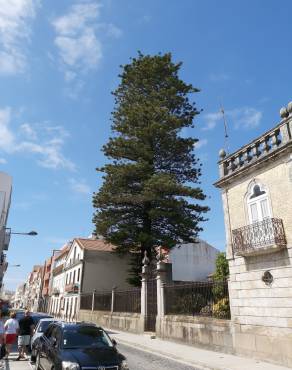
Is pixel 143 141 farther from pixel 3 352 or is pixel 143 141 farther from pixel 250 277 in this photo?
pixel 3 352

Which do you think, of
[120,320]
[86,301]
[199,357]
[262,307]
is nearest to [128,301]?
[120,320]

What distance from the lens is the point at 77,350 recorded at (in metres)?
7.54

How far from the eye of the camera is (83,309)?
110 ft

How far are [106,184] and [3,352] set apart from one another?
17092mm

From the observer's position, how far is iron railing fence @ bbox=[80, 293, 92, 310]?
31959 mm

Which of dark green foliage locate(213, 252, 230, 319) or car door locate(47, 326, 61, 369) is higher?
dark green foliage locate(213, 252, 230, 319)

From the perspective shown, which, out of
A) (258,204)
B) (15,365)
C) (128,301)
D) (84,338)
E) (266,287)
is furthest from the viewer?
(128,301)

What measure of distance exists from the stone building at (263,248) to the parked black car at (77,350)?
6133 millimetres

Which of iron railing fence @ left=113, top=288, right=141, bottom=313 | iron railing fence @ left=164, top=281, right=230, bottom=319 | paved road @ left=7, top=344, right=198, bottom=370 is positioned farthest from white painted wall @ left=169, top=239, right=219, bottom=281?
paved road @ left=7, top=344, right=198, bottom=370

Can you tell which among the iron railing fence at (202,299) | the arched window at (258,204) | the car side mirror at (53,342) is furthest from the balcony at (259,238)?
the car side mirror at (53,342)

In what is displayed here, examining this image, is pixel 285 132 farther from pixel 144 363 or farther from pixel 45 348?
pixel 45 348

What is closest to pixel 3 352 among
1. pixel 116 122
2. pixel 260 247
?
pixel 260 247

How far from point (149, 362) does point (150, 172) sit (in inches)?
664

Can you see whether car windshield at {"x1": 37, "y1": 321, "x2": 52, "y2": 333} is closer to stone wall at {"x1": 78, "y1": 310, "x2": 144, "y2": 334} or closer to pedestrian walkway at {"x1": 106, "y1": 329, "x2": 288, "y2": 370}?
pedestrian walkway at {"x1": 106, "y1": 329, "x2": 288, "y2": 370}
